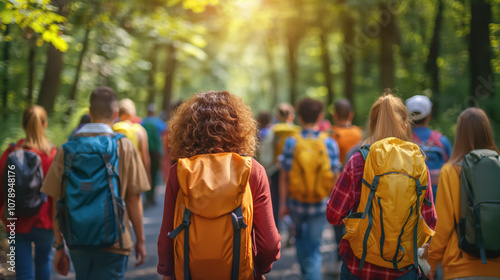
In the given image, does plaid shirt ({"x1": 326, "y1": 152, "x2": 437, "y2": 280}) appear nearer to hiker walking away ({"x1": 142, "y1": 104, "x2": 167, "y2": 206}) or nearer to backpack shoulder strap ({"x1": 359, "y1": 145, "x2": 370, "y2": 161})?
backpack shoulder strap ({"x1": 359, "y1": 145, "x2": 370, "y2": 161})

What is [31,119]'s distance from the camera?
4832mm

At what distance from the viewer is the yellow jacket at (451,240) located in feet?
12.1

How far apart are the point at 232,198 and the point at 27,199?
2.78m

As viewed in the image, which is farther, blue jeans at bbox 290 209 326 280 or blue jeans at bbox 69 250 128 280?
blue jeans at bbox 290 209 326 280

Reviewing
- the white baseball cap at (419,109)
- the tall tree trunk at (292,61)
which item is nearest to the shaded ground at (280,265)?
the white baseball cap at (419,109)

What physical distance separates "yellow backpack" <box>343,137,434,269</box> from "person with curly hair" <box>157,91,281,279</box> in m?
0.73

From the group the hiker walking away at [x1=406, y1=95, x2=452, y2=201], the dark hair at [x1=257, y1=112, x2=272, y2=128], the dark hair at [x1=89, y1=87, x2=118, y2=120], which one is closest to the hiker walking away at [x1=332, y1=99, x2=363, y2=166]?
the hiker walking away at [x1=406, y1=95, x2=452, y2=201]

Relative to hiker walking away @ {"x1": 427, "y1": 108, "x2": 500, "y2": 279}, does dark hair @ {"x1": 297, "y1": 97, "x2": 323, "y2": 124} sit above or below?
above

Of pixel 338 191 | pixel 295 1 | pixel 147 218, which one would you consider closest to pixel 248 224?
pixel 338 191

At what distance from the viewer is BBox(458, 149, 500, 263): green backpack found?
3.53m

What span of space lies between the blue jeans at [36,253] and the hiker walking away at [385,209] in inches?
116

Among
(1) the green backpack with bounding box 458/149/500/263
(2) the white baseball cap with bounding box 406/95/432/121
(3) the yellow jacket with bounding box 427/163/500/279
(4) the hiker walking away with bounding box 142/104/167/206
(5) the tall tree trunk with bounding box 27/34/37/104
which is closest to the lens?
(1) the green backpack with bounding box 458/149/500/263

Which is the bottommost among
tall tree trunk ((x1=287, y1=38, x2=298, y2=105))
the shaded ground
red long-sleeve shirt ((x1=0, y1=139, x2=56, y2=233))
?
the shaded ground

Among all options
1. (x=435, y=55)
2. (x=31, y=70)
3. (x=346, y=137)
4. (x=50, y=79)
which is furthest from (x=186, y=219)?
(x=435, y=55)
